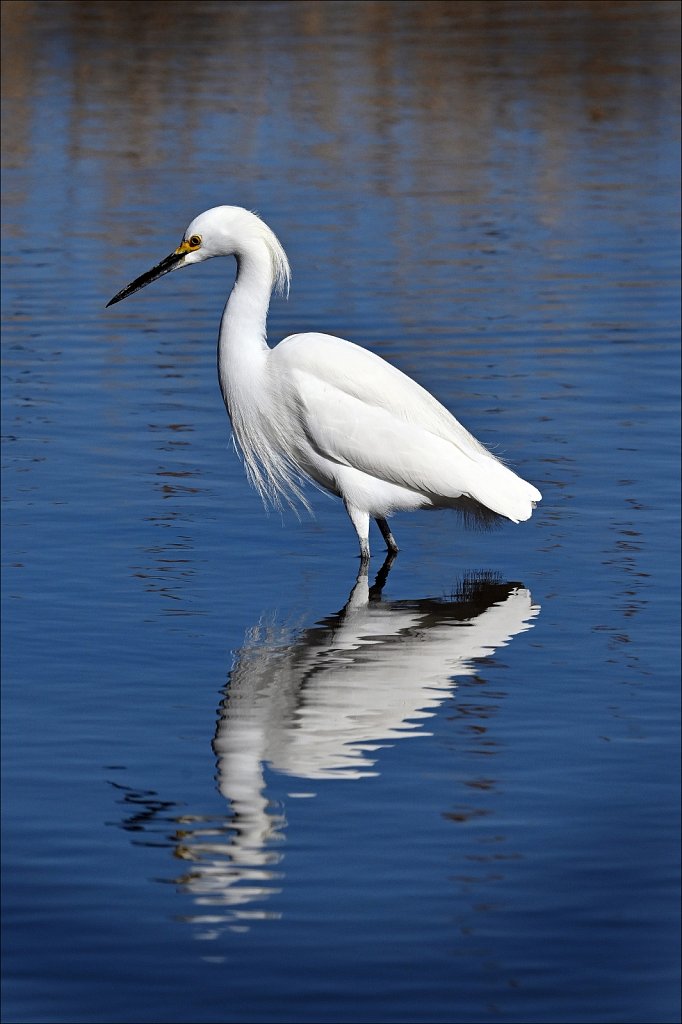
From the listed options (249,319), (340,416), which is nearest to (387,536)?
(340,416)

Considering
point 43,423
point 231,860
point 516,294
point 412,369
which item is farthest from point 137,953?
point 516,294

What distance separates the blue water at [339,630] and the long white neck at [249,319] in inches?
27.8

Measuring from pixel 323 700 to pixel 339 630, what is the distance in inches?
36.1

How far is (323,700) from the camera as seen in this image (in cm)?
629

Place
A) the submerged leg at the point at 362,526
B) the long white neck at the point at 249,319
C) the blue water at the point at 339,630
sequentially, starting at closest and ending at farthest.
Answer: the blue water at the point at 339,630
the submerged leg at the point at 362,526
the long white neck at the point at 249,319

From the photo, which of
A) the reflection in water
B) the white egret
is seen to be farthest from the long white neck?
the reflection in water

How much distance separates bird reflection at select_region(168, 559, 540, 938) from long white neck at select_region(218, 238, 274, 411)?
106cm

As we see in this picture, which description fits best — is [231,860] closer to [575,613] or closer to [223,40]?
[575,613]

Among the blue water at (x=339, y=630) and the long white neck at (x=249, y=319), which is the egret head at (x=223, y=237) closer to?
the long white neck at (x=249, y=319)

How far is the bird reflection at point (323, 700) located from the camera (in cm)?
505

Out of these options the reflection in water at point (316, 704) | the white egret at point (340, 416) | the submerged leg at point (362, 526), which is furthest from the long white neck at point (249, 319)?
the reflection in water at point (316, 704)

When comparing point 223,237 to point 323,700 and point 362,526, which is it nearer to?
point 362,526

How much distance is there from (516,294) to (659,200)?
4000mm

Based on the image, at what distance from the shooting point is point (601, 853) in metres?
5.04
